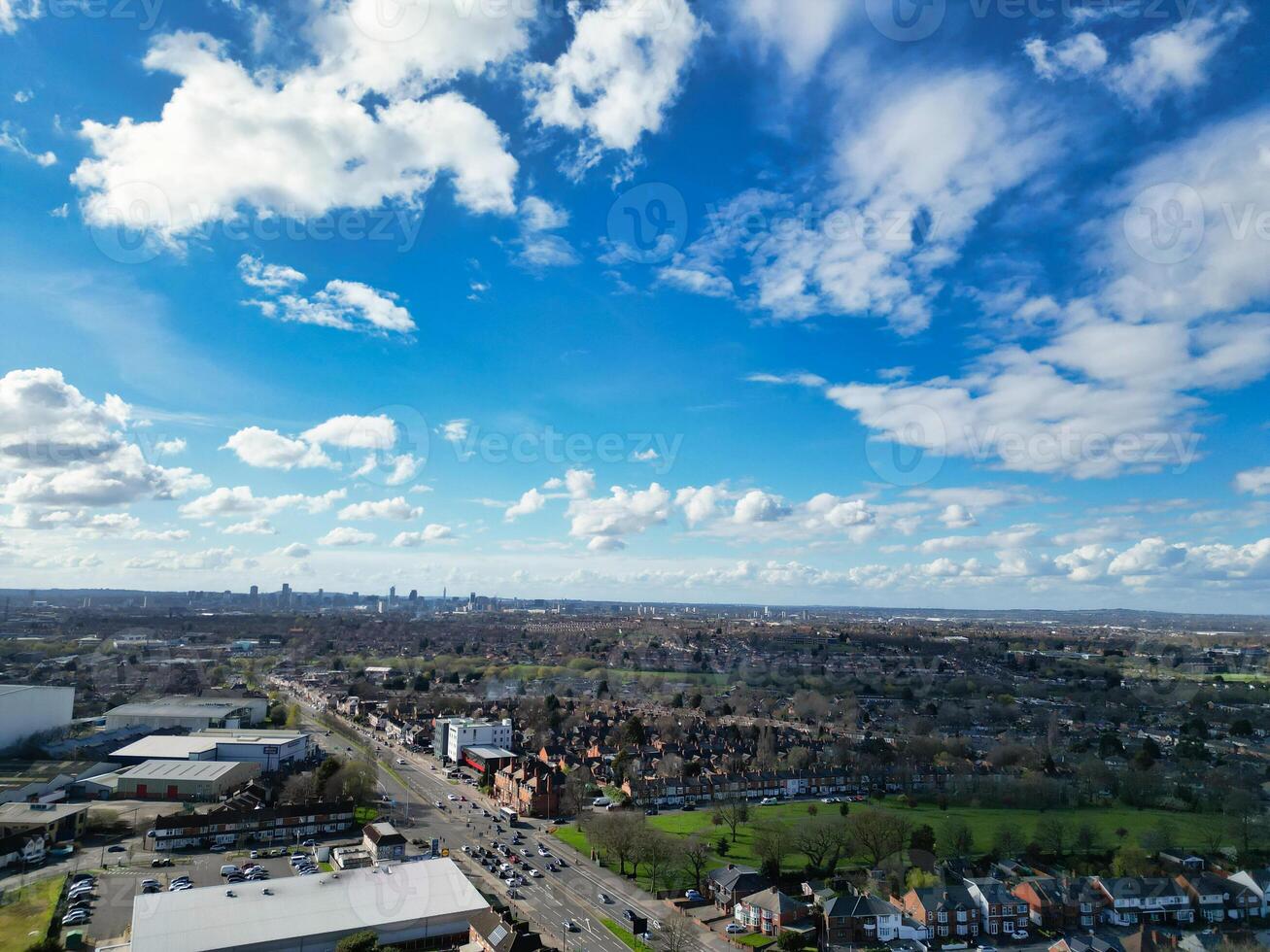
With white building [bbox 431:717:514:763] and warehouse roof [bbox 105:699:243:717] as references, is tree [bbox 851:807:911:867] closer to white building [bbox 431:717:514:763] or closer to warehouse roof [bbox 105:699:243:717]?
white building [bbox 431:717:514:763]

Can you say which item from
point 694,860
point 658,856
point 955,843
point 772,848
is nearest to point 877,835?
point 955,843

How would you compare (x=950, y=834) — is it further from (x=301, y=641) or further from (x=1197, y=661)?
(x=301, y=641)

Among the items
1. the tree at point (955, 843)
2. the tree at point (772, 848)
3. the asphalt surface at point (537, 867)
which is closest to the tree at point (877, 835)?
the tree at point (955, 843)

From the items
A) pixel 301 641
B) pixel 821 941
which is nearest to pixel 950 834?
pixel 821 941

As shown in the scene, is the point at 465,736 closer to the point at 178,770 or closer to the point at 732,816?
the point at 178,770

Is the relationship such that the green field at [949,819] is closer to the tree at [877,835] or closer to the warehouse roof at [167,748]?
the tree at [877,835]

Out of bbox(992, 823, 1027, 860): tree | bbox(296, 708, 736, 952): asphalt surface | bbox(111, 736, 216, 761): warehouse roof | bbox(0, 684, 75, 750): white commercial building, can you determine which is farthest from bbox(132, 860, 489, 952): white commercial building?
bbox(0, 684, 75, 750): white commercial building

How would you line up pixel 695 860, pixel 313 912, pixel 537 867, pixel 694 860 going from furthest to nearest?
pixel 537 867 < pixel 694 860 < pixel 695 860 < pixel 313 912
